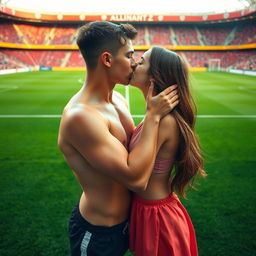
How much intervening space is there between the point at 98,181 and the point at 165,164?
0.49 m

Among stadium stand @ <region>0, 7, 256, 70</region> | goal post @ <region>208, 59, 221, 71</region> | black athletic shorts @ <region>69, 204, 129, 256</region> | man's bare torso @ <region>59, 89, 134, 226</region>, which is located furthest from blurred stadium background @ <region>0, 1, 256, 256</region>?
stadium stand @ <region>0, 7, 256, 70</region>

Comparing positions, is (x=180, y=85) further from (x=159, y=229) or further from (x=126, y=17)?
(x=126, y=17)

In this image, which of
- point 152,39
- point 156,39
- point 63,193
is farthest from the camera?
point 156,39

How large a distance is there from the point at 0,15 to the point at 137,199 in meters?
55.9

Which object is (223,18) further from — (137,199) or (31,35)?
(137,199)

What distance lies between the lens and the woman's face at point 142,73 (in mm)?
1985

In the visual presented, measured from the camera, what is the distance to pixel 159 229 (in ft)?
6.51

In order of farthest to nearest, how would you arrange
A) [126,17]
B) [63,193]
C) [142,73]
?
[126,17], [63,193], [142,73]

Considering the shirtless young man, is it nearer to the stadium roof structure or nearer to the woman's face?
the woman's face

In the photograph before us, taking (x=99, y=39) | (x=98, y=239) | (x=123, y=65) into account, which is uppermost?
(x=99, y=39)

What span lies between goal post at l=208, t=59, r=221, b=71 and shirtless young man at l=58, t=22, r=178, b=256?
5379cm

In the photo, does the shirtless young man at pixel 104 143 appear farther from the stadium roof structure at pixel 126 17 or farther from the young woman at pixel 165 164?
the stadium roof structure at pixel 126 17

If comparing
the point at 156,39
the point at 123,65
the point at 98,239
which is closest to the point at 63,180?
the point at 98,239

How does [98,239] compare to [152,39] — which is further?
[152,39]
